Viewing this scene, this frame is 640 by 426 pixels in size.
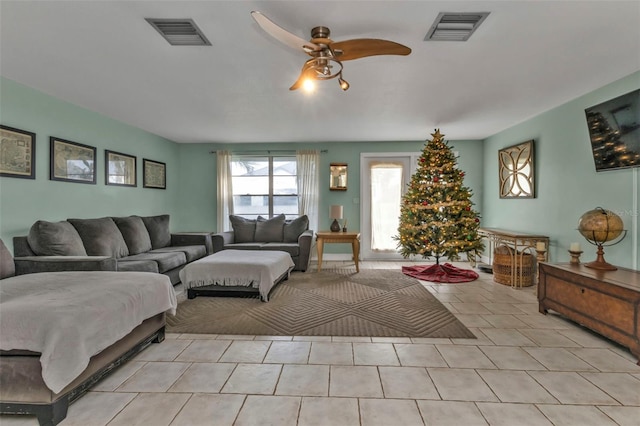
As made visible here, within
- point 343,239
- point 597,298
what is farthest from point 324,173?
point 597,298

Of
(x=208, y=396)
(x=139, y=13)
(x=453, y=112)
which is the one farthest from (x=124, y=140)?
(x=453, y=112)

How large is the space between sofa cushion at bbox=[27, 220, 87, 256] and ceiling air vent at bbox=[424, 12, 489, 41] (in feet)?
Result: 12.8

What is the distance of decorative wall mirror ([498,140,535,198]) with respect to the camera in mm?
4574

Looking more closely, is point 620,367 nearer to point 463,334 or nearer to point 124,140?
point 463,334

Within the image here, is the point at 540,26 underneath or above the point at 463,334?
above

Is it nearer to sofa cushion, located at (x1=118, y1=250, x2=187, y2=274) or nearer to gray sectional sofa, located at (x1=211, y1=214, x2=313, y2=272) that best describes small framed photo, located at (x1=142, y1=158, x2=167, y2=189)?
A: gray sectional sofa, located at (x1=211, y1=214, x2=313, y2=272)

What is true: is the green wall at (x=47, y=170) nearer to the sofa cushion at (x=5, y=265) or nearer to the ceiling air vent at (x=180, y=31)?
the sofa cushion at (x=5, y=265)

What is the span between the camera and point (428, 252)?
4863mm

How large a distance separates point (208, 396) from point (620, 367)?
281cm

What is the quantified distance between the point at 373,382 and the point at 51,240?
3343 millimetres

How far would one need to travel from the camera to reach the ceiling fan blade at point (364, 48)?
205cm

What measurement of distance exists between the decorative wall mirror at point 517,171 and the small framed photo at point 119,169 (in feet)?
19.8

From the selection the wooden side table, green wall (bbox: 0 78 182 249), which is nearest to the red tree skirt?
the wooden side table

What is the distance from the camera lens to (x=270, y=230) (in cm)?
568
